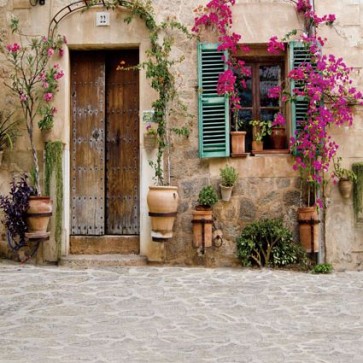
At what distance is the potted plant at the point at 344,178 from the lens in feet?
21.5

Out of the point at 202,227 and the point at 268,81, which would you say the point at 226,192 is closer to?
the point at 202,227

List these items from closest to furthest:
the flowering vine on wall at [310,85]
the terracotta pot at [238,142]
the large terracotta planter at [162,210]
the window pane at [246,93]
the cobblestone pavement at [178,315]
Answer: the cobblestone pavement at [178,315]
the large terracotta planter at [162,210]
the flowering vine on wall at [310,85]
the terracotta pot at [238,142]
the window pane at [246,93]

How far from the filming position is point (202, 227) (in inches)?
258

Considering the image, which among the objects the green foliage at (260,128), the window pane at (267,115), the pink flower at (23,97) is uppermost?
the pink flower at (23,97)

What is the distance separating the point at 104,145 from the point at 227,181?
177 centimetres

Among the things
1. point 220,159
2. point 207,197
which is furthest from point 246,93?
point 207,197

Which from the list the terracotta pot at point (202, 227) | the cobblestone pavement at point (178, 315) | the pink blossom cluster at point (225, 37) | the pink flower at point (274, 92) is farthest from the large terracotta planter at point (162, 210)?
the pink flower at point (274, 92)

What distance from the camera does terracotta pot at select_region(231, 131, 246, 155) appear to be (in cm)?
668

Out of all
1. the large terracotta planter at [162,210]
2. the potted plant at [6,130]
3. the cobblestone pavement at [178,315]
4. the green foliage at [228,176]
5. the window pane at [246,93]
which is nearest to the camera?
the cobblestone pavement at [178,315]

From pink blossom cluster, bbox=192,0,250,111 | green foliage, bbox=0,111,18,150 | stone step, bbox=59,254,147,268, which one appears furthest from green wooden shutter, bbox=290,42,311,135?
green foliage, bbox=0,111,18,150

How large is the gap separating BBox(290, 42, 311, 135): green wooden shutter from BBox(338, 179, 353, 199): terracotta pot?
858 millimetres

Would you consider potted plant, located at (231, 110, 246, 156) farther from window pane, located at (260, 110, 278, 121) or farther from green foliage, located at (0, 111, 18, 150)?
green foliage, located at (0, 111, 18, 150)

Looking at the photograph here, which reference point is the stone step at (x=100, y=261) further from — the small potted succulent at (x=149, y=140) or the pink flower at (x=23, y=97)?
the pink flower at (x=23, y=97)

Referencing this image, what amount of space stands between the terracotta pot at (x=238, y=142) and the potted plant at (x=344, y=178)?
3.79 ft
